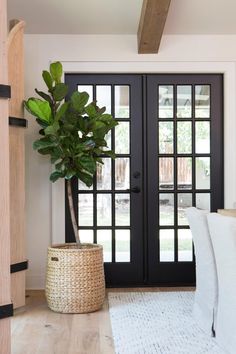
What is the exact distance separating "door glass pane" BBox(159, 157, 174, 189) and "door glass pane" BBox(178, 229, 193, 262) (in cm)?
48

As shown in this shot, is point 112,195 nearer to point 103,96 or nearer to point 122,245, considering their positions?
point 122,245

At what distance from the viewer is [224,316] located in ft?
9.03

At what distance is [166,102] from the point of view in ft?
15.1

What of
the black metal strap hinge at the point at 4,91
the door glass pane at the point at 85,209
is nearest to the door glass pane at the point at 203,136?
the door glass pane at the point at 85,209

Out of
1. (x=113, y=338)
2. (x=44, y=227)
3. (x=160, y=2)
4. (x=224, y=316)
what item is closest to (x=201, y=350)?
(x=224, y=316)

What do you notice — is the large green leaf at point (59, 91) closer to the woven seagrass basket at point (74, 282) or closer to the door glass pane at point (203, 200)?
the woven seagrass basket at point (74, 282)

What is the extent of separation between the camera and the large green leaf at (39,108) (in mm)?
3812

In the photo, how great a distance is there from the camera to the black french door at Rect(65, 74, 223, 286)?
4.57 m

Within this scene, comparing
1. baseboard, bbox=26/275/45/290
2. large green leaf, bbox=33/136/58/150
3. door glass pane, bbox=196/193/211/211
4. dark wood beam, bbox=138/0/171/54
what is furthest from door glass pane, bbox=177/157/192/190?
baseboard, bbox=26/275/45/290

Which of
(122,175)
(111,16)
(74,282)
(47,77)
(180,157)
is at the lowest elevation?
(74,282)

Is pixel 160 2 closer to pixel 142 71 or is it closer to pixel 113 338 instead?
pixel 142 71

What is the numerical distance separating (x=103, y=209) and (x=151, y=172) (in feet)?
1.92

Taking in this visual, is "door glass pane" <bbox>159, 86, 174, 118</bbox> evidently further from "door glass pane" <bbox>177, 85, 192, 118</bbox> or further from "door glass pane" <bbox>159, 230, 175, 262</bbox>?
"door glass pane" <bbox>159, 230, 175, 262</bbox>

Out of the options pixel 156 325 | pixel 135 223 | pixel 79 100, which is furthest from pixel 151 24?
pixel 156 325
